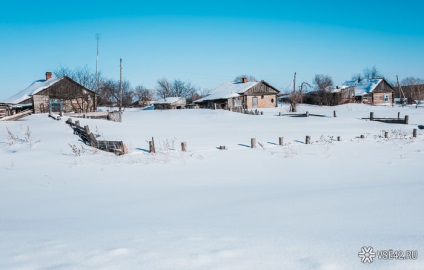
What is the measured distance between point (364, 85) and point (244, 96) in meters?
25.4

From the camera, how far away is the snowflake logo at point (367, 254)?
2.38 m

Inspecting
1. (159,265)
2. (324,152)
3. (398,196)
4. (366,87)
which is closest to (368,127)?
(324,152)

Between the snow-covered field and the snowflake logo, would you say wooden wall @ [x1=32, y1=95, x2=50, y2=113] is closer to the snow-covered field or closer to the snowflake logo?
the snow-covered field

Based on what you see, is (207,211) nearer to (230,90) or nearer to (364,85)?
(230,90)

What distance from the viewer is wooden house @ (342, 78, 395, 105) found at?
174ft

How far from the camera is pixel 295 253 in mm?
2545

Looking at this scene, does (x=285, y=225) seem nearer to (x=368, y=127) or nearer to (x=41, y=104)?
(x=368, y=127)

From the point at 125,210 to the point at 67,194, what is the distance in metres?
2.12

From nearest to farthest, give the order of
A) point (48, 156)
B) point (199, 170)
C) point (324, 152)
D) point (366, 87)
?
point (199, 170) → point (48, 156) → point (324, 152) → point (366, 87)

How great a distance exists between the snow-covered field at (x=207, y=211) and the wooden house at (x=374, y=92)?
47.7m

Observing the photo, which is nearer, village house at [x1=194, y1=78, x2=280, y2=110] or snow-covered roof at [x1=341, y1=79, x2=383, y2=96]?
village house at [x1=194, y1=78, x2=280, y2=110]

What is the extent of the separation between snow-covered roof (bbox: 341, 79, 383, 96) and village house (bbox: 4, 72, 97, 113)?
42.4 metres

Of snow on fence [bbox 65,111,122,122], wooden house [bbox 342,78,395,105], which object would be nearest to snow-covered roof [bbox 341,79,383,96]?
wooden house [bbox 342,78,395,105]

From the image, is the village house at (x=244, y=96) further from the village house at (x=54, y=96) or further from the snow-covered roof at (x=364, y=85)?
the village house at (x=54, y=96)
